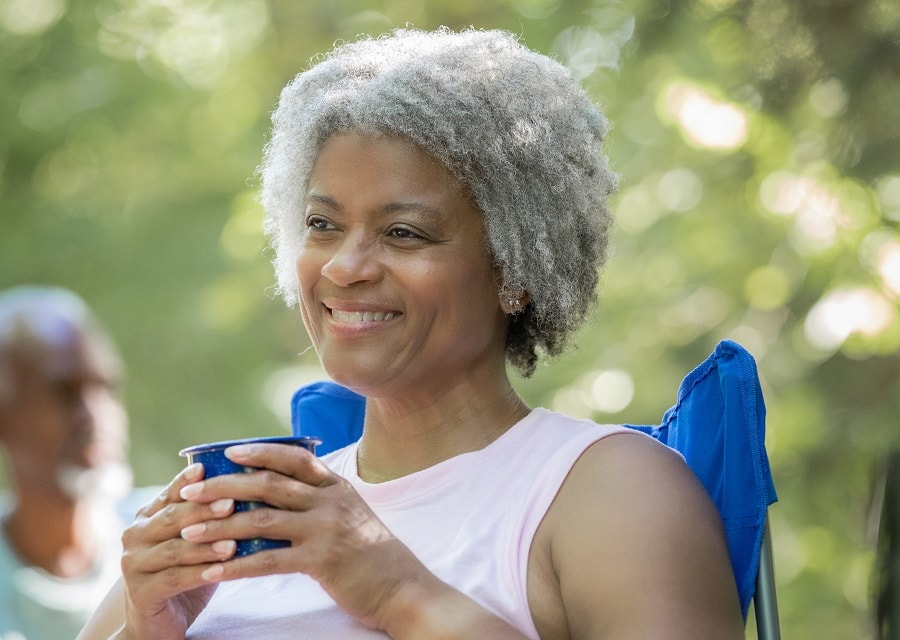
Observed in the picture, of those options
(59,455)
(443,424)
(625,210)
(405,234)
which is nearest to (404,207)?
(405,234)

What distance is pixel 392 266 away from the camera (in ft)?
6.63

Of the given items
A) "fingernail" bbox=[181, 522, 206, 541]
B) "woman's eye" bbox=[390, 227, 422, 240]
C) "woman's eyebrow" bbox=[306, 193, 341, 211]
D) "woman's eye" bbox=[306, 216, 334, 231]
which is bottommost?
"fingernail" bbox=[181, 522, 206, 541]

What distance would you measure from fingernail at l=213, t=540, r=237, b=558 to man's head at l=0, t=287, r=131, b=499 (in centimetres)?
263

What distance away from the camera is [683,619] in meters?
1.70

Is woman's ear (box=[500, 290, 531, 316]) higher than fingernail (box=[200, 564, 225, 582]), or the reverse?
woman's ear (box=[500, 290, 531, 316])

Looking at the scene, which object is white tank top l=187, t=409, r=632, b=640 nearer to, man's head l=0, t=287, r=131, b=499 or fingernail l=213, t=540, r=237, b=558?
fingernail l=213, t=540, r=237, b=558

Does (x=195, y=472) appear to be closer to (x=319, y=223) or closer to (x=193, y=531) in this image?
(x=193, y=531)

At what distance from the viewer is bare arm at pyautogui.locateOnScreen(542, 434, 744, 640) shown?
1.72m

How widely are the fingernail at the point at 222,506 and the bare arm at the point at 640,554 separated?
533 millimetres

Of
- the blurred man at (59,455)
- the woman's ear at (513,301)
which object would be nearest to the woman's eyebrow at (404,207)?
the woman's ear at (513,301)

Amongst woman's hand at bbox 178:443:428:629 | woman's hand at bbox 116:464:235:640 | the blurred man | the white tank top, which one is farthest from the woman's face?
the blurred man

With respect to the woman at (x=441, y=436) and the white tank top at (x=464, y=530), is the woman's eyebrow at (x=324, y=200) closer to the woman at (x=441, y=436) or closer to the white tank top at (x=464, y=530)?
the woman at (x=441, y=436)

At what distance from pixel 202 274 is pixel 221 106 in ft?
3.41

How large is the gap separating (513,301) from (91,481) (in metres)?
2.46
